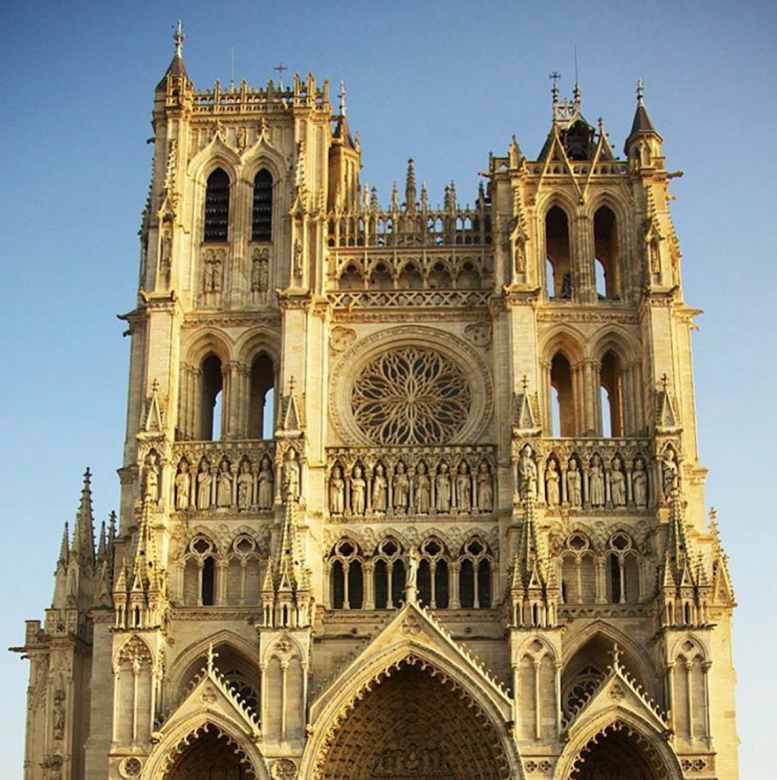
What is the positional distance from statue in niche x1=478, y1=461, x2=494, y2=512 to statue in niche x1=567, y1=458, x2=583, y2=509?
1940mm

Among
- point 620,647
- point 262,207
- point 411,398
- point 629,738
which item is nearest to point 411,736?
point 629,738

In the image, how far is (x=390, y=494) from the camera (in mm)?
40281

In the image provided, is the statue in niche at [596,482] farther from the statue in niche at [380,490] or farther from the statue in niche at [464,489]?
the statue in niche at [380,490]

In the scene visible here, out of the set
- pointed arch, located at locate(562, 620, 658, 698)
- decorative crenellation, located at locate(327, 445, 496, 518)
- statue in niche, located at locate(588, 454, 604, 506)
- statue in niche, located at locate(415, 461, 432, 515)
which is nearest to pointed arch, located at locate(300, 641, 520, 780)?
pointed arch, located at locate(562, 620, 658, 698)

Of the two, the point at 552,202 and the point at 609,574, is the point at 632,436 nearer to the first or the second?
the point at 609,574

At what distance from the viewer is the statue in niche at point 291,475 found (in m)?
39.0

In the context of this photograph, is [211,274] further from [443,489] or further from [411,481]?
[443,489]

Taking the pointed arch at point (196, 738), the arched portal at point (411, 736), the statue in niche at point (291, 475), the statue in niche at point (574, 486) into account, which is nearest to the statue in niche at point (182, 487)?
the statue in niche at point (291, 475)

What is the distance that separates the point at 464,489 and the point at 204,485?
21.4 feet

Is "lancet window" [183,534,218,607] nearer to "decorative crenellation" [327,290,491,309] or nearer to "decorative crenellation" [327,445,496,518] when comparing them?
"decorative crenellation" [327,445,496,518]

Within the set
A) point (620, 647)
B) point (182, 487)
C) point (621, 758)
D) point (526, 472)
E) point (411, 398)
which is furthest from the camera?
point (411, 398)

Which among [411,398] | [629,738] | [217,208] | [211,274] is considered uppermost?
[217,208]

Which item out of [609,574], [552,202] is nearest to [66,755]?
[609,574]

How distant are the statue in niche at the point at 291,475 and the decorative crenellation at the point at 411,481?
1276 mm
